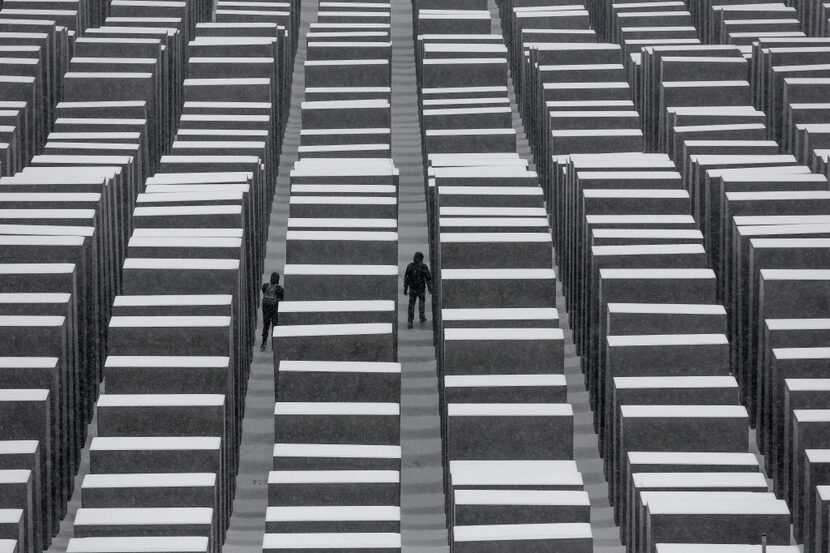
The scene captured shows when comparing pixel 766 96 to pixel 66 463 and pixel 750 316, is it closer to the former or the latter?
pixel 750 316

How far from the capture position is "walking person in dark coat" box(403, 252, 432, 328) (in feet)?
96.1

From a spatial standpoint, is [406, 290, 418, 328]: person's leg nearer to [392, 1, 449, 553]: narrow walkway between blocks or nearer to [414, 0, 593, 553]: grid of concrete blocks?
[392, 1, 449, 553]: narrow walkway between blocks

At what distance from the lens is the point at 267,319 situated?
1142 inches

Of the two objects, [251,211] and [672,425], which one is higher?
[251,211]

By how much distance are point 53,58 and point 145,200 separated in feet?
32.7

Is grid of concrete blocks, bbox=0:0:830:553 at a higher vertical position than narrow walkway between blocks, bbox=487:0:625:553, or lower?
higher

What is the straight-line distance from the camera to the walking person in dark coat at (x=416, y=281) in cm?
2928

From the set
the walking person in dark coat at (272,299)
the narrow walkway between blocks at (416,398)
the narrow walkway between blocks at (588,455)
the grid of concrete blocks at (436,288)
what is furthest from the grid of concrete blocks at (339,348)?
the narrow walkway between blocks at (588,455)

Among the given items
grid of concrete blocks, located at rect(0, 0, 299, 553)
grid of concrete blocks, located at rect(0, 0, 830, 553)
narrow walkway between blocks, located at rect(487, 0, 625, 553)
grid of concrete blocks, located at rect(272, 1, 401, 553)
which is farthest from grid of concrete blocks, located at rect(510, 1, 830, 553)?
grid of concrete blocks, located at rect(0, 0, 299, 553)

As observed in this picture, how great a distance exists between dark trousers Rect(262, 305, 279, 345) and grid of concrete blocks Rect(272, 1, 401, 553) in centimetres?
87

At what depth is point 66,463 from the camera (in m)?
24.8

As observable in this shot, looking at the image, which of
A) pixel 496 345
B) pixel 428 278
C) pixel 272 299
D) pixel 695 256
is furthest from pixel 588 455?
pixel 272 299

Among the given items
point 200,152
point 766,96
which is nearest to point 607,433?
point 200,152

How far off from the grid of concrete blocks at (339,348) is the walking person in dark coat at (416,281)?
0.51 metres
